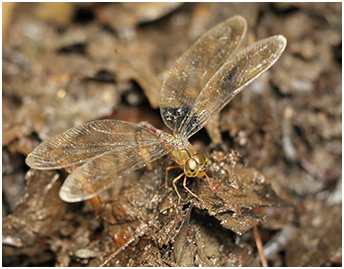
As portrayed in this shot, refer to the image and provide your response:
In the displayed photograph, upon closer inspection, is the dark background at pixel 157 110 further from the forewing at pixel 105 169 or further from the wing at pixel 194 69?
the wing at pixel 194 69

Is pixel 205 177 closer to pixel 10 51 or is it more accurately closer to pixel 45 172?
pixel 45 172

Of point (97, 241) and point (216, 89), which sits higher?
point (216, 89)

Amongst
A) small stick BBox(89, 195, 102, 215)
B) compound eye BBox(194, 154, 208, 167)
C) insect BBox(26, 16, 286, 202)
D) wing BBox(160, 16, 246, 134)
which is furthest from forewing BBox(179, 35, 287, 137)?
small stick BBox(89, 195, 102, 215)

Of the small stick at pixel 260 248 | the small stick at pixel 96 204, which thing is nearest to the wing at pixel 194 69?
the small stick at pixel 96 204

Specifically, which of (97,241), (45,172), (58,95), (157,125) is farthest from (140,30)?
(97,241)

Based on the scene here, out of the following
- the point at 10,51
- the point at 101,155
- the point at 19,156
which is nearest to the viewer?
the point at 101,155

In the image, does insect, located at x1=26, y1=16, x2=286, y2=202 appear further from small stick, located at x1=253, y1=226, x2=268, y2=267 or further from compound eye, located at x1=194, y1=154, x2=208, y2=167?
small stick, located at x1=253, y1=226, x2=268, y2=267
